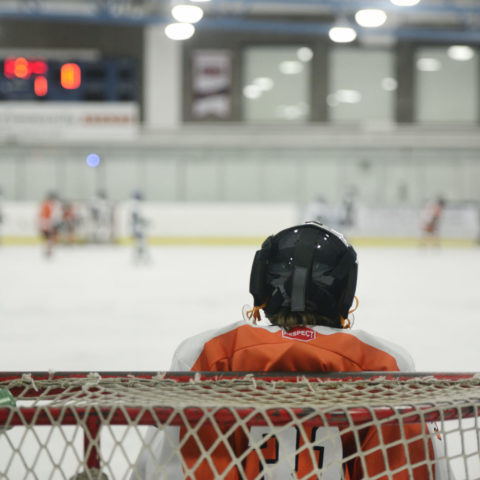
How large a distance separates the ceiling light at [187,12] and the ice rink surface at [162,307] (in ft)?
13.2

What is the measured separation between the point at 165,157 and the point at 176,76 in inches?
102

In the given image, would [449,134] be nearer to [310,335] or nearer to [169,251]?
[169,251]

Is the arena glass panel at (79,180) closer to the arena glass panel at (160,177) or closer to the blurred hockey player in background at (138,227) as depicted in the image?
the arena glass panel at (160,177)

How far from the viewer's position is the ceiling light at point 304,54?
19.7m

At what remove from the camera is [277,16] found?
779 inches

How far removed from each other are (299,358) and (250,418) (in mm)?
263

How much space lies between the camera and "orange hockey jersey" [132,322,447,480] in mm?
1147

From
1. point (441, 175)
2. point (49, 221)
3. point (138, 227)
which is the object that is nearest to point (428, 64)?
point (441, 175)

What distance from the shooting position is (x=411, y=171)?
1897 centimetres

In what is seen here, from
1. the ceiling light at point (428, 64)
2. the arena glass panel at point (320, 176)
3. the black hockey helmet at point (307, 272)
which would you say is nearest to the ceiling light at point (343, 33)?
the arena glass panel at point (320, 176)

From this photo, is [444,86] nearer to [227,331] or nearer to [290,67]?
[290,67]

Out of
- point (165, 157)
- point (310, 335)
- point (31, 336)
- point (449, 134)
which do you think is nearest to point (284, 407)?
point (310, 335)

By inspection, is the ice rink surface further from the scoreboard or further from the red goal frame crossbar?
the scoreboard

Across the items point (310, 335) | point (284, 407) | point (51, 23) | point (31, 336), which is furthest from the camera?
point (51, 23)
